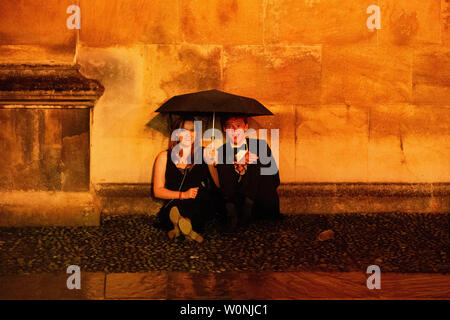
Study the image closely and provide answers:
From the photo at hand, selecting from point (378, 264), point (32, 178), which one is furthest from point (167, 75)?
point (378, 264)

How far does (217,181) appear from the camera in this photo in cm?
566

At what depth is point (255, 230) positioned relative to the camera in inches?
218

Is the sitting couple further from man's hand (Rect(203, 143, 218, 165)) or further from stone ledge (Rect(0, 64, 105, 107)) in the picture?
stone ledge (Rect(0, 64, 105, 107))

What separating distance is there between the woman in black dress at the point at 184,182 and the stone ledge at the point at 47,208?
935 mm

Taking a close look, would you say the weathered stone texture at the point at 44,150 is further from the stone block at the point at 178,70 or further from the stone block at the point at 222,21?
the stone block at the point at 222,21

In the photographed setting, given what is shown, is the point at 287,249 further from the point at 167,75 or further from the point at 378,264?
the point at 167,75

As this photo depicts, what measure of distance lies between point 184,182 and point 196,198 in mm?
271

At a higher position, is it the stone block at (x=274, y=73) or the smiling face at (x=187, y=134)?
the stone block at (x=274, y=73)

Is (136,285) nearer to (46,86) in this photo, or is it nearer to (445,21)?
(46,86)

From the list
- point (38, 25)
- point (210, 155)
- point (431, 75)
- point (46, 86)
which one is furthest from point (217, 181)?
point (431, 75)

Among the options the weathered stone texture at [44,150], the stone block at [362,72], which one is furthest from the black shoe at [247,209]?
the weathered stone texture at [44,150]

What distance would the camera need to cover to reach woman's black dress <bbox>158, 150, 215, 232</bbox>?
17.4ft

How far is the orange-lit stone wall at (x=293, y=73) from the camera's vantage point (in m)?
6.09

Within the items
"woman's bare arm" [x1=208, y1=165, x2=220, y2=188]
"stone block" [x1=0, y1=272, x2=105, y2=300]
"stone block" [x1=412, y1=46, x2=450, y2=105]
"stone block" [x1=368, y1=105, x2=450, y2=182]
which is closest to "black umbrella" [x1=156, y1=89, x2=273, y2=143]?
"woman's bare arm" [x1=208, y1=165, x2=220, y2=188]
